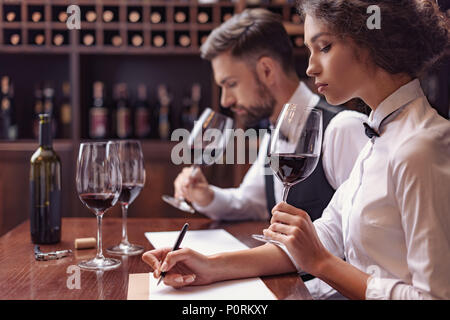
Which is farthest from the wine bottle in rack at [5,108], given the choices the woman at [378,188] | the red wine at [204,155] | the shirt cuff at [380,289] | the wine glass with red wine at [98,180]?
the shirt cuff at [380,289]

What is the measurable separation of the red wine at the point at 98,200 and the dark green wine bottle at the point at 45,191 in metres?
0.22

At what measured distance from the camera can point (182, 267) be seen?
2.77 feet

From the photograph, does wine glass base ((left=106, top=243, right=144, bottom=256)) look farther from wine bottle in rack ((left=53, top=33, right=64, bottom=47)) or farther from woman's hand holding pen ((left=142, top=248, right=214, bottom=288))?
wine bottle in rack ((left=53, top=33, right=64, bottom=47))

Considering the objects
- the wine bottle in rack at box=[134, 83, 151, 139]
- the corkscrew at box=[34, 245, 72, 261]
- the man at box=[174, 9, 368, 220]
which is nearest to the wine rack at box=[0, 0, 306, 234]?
the wine bottle in rack at box=[134, 83, 151, 139]

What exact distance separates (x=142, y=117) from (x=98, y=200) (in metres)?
2.15

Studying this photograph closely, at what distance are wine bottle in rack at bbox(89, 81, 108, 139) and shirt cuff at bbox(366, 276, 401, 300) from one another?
2.45m

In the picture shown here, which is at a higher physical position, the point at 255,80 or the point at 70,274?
the point at 255,80

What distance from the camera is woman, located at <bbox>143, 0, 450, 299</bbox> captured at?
0.75m

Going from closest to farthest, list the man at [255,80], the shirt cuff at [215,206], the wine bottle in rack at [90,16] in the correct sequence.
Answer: the shirt cuff at [215,206], the man at [255,80], the wine bottle in rack at [90,16]

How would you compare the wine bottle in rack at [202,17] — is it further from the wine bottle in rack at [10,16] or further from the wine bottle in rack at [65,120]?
the wine bottle in rack at [10,16]

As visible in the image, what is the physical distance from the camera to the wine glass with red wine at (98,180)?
0.96 metres

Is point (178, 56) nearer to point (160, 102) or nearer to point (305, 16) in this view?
point (160, 102)
